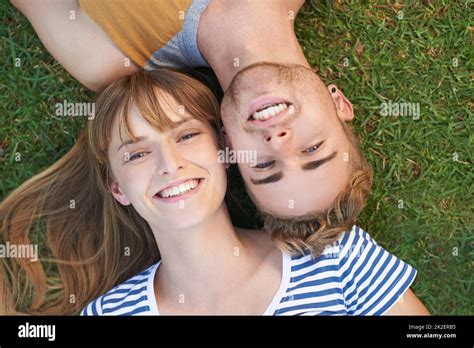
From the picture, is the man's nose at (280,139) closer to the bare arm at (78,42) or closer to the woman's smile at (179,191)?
the woman's smile at (179,191)

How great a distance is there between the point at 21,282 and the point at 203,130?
992 millimetres

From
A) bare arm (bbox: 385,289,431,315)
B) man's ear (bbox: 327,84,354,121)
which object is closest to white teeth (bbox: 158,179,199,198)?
man's ear (bbox: 327,84,354,121)

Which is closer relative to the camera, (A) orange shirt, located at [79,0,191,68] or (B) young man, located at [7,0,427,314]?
(B) young man, located at [7,0,427,314]

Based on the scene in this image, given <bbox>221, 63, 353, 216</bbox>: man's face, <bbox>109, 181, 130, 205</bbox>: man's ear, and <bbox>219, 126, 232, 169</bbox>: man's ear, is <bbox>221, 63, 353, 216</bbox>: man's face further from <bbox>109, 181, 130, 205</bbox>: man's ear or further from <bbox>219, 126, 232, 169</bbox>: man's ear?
<bbox>109, 181, 130, 205</bbox>: man's ear

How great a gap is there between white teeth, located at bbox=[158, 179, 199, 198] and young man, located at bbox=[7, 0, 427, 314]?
0.18 meters

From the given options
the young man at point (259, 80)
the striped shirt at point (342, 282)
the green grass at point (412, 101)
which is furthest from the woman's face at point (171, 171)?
the green grass at point (412, 101)

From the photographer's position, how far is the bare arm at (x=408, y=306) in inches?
86.7

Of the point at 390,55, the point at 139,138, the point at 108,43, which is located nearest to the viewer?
the point at 139,138

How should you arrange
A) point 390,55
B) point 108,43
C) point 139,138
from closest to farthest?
point 139,138 < point 108,43 < point 390,55

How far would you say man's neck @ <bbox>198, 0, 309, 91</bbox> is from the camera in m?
2.09

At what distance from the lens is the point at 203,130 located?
7.03 ft
